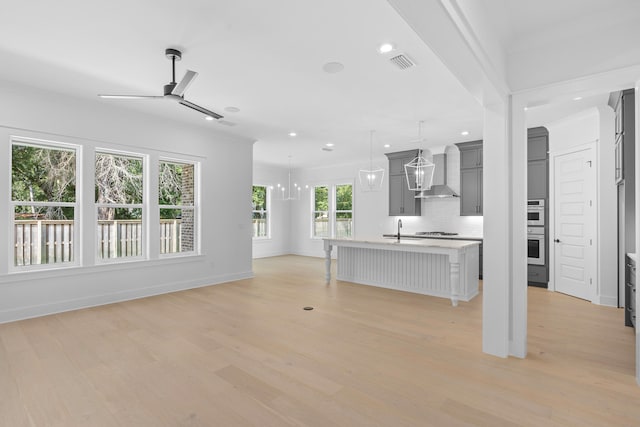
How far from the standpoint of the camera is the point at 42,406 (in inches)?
84.8

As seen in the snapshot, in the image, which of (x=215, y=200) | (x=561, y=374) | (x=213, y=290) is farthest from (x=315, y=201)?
(x=561, y=374)

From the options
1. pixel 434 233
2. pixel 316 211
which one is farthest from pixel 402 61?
pixel 316 211

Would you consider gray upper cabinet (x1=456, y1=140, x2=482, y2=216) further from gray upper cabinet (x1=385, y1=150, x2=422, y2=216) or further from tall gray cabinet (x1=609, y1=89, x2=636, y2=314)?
tall gray cabinet (x1=609, y1=89, x2=636, y2=314)

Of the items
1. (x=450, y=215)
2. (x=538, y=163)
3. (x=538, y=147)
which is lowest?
(x=450, y=215)

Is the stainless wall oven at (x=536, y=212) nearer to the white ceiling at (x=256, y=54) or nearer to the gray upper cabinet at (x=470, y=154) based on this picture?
the gray upper cabinet at (x=470, y=154)

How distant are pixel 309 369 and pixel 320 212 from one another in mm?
7693

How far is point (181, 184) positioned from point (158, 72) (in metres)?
2.56

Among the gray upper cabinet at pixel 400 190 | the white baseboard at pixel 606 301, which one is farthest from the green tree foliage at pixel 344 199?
the white baseboard at pixel 606 301

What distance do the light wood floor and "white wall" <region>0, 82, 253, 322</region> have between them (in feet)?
1.28

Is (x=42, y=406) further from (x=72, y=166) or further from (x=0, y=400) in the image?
(x=72, y=166)

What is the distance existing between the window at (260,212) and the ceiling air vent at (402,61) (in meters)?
7.18

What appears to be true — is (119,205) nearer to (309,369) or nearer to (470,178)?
A: (309,369)

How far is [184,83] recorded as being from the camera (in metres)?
3.04

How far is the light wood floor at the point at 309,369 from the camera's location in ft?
6.79
